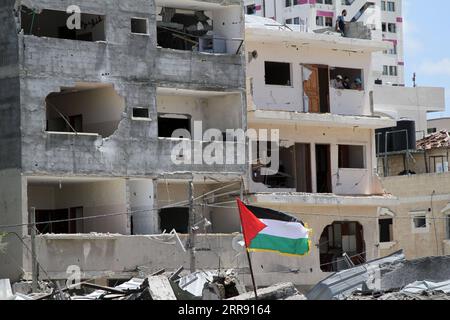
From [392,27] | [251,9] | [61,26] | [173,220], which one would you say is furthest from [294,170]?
[392,27]

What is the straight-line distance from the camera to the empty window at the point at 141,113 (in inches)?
1827

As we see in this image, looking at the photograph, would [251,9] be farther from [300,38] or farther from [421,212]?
[300,38]

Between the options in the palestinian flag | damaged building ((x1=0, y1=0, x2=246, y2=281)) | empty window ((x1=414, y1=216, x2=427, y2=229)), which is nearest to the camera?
the palestinian flag

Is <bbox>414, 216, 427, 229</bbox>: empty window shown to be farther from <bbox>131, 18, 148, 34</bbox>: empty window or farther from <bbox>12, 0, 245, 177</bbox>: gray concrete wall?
<bbox>131, 18, 148, 34</bbox>: empty window

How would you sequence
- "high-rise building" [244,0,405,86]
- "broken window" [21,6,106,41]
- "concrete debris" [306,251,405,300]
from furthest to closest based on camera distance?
"high-rise building" [244,0,405,86], "broken window" [21,6,106,41], "concrete debris" [306,251,405,300]

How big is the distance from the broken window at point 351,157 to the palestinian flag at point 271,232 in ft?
60.8

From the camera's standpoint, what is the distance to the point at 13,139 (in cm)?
4409

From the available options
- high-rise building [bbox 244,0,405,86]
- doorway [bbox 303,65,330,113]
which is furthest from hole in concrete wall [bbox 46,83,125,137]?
high-rise building [bbox 244,0,405,86]

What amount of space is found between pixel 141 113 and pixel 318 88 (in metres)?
8.29

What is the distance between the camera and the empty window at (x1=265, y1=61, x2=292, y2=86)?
50875mm

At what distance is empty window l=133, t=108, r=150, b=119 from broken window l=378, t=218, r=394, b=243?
1793 cm

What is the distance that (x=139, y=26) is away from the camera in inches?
1850

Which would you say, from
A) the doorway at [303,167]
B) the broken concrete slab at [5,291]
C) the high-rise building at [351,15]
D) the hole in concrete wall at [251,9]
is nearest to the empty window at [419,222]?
the doorway at [303,167]

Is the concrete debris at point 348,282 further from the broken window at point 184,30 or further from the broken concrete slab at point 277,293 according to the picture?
the broken window at point 184,30
